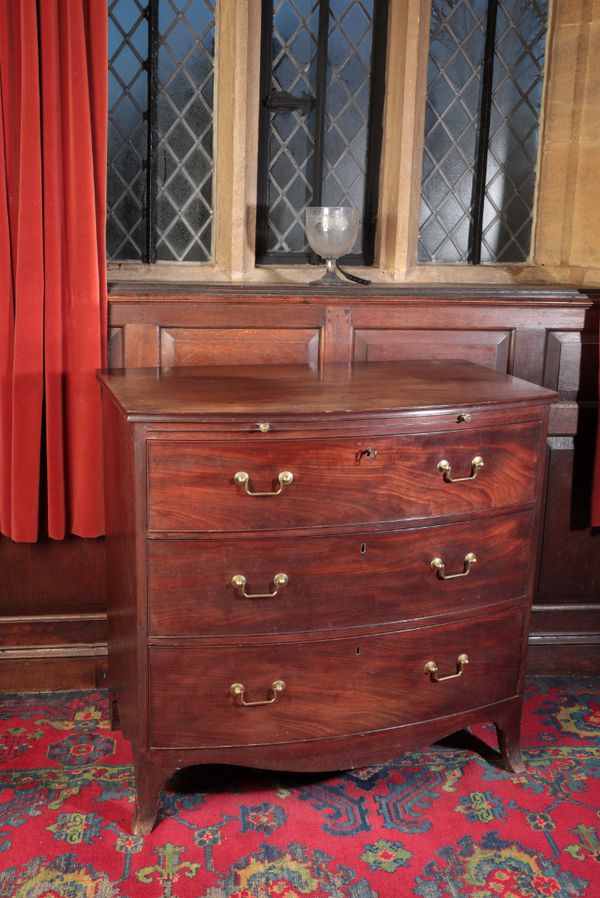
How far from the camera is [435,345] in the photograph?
10.1ft

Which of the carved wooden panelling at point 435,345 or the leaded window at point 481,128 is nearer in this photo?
the carved wooden panelling at point 435,345

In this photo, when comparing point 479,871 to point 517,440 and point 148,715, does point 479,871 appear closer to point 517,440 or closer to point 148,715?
point 148,715

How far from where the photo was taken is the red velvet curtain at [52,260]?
2605mm

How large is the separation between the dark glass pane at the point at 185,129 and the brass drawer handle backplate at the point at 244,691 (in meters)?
1.53

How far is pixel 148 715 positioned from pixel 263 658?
1.05 feet

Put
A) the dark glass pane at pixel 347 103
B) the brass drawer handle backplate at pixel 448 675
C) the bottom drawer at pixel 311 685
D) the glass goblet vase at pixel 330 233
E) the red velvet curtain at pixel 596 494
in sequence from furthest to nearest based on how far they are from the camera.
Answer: the dark glass pane at pixel 347 103 < the red velvet curtain at pixel 596 494 < the glass goblet vase at pixel 330 233 < the brass drawer handle backplate at pixel 448 675 < the bottom drawer at pixel 311 685

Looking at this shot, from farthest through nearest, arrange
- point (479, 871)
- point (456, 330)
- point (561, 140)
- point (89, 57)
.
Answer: point (561, 140)
point (456, 330)
point (89, 57)
point (479, 871)

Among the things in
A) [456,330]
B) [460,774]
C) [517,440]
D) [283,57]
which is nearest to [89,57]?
[283,57]

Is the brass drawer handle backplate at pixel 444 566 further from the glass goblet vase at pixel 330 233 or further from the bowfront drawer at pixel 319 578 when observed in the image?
the glass goblet vase at pixel 330 233

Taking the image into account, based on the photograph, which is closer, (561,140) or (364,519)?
(364,519)

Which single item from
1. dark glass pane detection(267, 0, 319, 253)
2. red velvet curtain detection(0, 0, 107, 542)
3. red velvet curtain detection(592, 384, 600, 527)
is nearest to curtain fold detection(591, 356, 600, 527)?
red velvet curtain detection(592, 384, 600, 527)

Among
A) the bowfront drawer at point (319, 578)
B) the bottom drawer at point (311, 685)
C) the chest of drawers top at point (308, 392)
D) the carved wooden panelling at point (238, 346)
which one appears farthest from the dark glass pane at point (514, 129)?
the bottom drawer at point (311, 685)

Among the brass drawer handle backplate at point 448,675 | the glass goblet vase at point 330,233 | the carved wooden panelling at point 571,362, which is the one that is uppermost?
the glass goblet vase at point 330,233

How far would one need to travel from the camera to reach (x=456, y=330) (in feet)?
10.1
